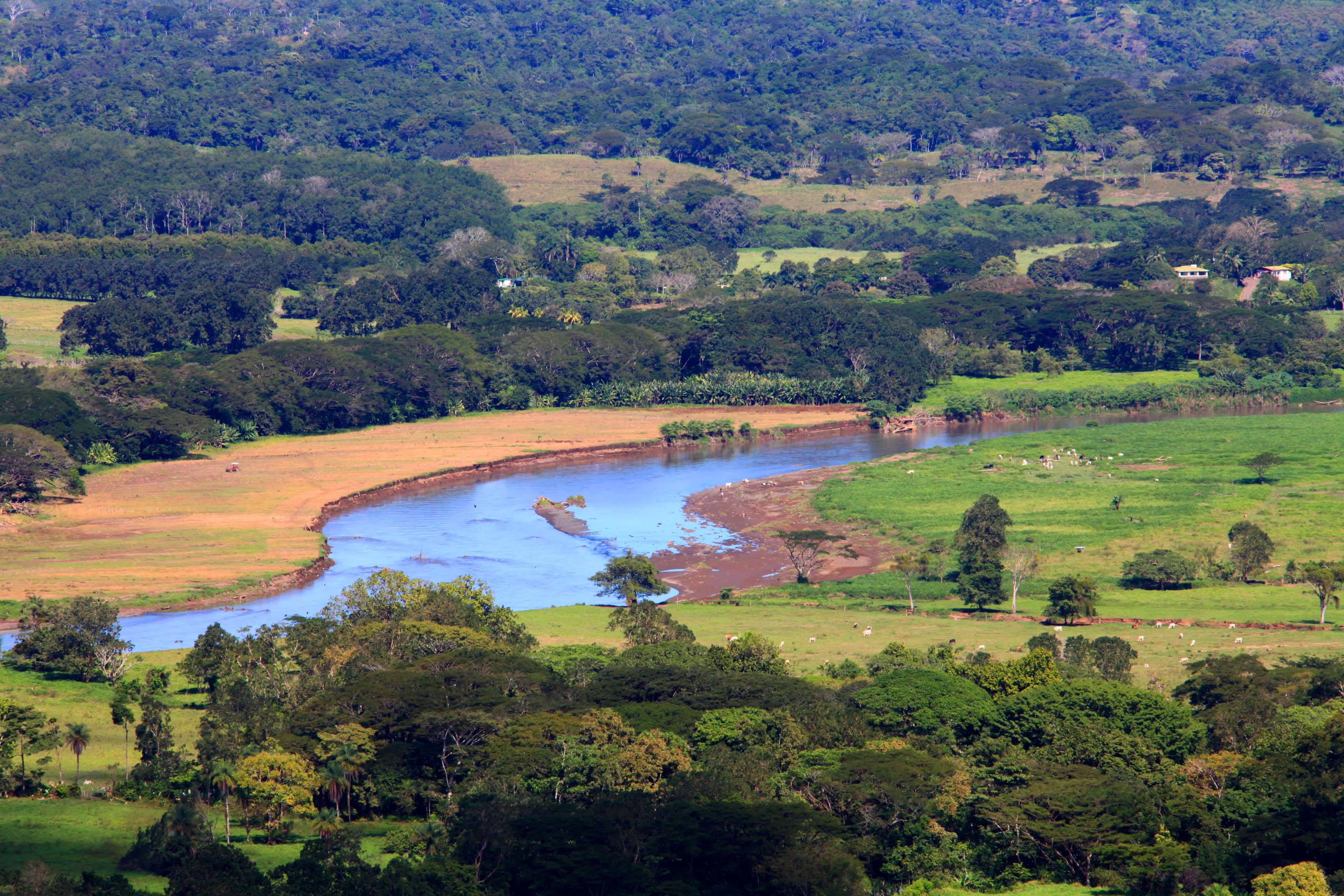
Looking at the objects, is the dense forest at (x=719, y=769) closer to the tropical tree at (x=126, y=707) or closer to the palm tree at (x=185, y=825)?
the palm tree at (x=185, y=825)

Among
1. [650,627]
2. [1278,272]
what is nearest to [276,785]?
[650,627]

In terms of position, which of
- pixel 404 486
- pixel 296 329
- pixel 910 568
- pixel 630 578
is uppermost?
pixel 296 329

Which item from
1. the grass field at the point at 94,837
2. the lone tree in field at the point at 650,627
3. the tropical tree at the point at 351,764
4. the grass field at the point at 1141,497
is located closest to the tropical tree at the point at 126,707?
the grass field at the point at 94,837

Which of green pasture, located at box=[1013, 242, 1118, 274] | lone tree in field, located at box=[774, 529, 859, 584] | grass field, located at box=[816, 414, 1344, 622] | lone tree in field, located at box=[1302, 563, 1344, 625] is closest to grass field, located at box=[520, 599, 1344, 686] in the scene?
lone tree in field, located at box=[1302, 563, 1344, 625]

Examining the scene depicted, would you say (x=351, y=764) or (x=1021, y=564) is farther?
(x=1021, y=564)

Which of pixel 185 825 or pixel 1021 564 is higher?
pixel 1021 564

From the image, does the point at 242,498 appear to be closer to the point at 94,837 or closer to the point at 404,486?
the point at 404,486

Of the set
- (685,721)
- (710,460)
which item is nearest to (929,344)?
(710,460)
